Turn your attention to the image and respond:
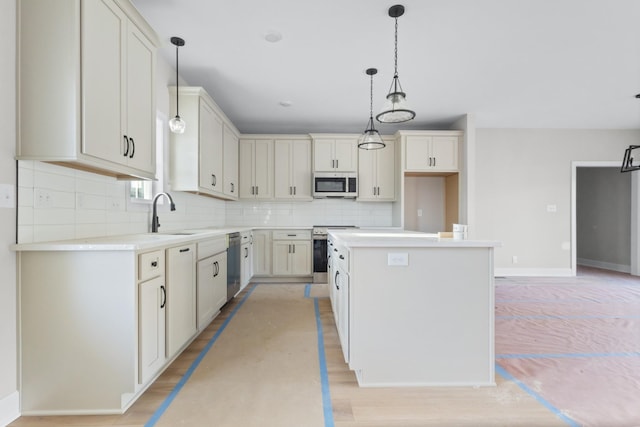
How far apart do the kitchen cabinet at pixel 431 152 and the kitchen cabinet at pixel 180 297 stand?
3.74 meters

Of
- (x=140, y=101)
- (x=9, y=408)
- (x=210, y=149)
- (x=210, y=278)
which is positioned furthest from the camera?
(x=210, y=149)

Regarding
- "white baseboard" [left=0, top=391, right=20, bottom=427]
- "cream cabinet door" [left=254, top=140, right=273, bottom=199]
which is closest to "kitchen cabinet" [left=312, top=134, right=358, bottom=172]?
"cream cabinet door" [left=254, top=140, right=273, bottom=199]

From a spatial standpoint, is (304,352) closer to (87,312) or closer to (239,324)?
(239,324)

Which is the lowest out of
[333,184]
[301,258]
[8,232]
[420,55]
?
[301,258]

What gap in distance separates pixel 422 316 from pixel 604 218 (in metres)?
7.18

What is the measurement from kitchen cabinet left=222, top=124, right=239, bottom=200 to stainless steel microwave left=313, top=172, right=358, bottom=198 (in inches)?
51.6

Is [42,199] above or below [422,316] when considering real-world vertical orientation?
above

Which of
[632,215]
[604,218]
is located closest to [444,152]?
Answer: [632,215]

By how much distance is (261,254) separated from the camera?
498 cm

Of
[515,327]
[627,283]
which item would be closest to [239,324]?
[515,327]

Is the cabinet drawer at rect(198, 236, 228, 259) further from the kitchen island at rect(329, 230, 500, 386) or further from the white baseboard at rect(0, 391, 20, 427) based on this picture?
the kitchen island at rect(329, 230, 500, 386)

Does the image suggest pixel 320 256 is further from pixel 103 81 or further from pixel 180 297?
pixel 103 81

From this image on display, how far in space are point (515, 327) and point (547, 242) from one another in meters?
3.38

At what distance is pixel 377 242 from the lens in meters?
1.93
